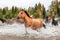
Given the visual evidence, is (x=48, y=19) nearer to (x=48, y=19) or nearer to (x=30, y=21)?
(x=48, y=19)

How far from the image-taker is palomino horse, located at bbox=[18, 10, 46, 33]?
1.16 meters

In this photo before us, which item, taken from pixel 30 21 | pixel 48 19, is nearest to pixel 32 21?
pixel 30 21

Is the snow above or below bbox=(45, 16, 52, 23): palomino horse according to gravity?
below

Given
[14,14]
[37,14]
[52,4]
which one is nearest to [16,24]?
[14,14]

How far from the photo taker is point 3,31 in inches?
45.1

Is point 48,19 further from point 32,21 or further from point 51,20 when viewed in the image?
point 32,21

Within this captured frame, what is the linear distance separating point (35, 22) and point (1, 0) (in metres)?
0.35

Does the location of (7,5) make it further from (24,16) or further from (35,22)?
(35,22)

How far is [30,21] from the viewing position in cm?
117

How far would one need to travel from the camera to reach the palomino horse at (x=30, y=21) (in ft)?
3.79

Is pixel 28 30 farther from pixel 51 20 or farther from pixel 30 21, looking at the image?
pixel 51 20

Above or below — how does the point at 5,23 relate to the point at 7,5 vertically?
below

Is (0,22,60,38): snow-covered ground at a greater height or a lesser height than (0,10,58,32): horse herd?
lesser

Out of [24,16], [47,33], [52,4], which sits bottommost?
[47,33]
